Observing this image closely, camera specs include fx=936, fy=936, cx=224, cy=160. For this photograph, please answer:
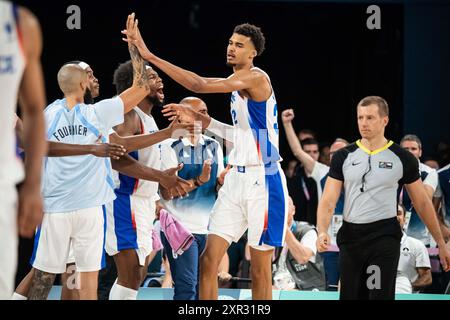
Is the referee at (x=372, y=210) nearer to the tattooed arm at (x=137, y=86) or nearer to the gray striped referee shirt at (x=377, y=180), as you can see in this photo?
the gray striped referee shirt at (x=377, y=180)

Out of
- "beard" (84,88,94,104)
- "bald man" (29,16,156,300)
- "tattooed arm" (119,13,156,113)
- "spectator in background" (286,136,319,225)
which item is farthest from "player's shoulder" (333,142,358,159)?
"spectator in background" (286,136,319,225)

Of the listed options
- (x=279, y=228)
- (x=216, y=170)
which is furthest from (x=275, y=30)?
(x=279, y=228)

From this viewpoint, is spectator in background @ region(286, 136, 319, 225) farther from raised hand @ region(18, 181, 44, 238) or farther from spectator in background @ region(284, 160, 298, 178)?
raised hand @ region(18, 181, 44, 238)

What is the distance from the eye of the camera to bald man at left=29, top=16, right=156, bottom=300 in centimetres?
586

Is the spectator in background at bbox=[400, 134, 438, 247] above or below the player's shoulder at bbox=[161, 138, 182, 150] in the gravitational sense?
below

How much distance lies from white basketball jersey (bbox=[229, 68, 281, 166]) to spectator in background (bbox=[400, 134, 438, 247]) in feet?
7.91

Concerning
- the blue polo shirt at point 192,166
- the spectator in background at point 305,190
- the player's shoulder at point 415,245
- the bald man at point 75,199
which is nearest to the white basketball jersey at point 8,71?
the bald man at point 75,199

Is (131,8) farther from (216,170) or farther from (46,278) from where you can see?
(46,278)

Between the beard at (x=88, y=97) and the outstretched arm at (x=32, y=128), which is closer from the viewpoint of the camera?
the outstretched arm at (x=32, y=128)

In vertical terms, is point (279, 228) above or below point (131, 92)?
below

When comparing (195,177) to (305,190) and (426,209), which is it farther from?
(305,190)

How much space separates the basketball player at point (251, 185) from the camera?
20.4 ft

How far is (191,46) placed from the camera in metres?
11.0

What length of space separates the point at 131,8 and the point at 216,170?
397 cm
